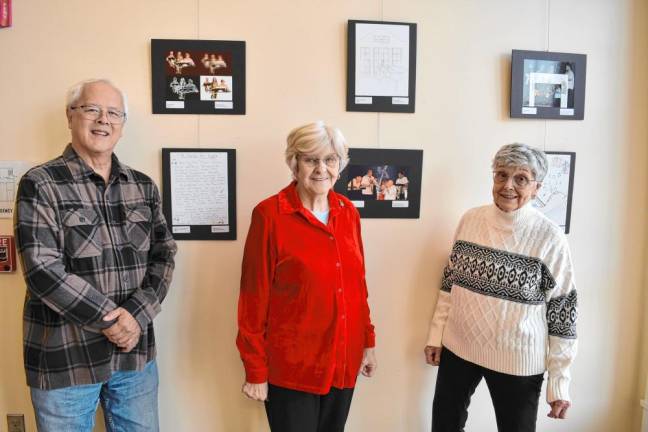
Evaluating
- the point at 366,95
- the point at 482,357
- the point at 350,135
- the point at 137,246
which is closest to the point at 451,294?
the point at 482,357

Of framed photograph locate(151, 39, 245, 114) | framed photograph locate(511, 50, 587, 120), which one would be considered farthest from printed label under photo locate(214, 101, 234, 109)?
framed photograph locate(511, 50, 587, 120)

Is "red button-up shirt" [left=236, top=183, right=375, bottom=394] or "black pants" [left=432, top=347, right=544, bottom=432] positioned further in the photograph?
"black pants" [left=432, top=347, right=544, bottom=432]

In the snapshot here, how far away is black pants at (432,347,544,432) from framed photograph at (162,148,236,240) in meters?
1.09

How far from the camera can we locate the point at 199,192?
5.59 ft

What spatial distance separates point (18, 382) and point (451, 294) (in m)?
1.95

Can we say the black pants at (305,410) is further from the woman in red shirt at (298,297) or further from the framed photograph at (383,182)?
the framed photograph at (383,182)

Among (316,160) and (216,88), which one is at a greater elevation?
(216,88)

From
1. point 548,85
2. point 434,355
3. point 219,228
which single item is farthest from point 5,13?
point 548,85

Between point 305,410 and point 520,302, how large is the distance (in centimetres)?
86

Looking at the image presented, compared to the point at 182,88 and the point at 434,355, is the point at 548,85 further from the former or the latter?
the point at 182,88

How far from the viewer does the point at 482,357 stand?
1.47 m

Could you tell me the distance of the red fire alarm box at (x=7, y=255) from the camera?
5.54 ft

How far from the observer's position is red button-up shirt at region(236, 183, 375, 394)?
1302 millimetres

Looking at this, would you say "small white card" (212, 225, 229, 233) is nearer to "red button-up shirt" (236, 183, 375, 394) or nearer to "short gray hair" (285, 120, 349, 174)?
"red button-up shirt" (236, 183, 375, 394)
